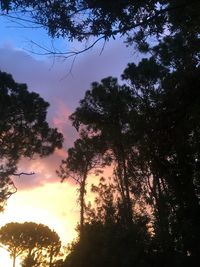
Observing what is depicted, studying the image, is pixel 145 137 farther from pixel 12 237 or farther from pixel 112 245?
pixel 12 237

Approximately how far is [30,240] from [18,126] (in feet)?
108

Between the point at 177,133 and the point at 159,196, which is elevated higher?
the point at 159,196

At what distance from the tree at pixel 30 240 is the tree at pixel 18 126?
1147 inches

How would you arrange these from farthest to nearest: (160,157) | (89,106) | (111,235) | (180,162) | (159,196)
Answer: (89,106) → (159,196) → (111,235) → (180,162) → (160,157)

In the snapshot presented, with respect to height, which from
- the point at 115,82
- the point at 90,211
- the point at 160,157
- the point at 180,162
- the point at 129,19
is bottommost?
the point at 160,157

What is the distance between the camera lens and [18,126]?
86.3ft

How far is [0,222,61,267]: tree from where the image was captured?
180ft

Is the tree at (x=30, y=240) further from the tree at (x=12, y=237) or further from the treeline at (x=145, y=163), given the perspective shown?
the treeline at (x=145, y=163)

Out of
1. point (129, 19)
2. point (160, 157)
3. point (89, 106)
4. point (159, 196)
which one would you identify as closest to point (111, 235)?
point (159, 196)

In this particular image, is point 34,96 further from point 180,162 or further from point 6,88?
point 180,162

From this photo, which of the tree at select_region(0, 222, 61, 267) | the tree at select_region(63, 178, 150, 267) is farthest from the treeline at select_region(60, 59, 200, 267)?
the tree at select_region(0, 222, 61, 267)

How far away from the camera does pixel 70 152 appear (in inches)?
1427

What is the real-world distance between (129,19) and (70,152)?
27.0 meters

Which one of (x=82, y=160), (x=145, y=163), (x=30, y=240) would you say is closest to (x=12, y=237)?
(x=30, y=240)
